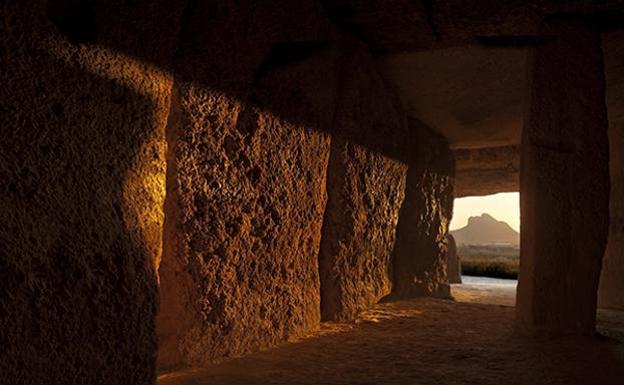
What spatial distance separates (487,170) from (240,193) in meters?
6.27

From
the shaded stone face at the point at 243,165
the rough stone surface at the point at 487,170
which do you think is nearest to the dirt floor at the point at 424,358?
the shaded stone face at the point at 243,165

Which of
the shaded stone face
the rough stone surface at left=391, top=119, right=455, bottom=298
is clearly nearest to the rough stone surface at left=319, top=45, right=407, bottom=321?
the shaded stone face

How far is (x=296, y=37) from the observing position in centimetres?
261

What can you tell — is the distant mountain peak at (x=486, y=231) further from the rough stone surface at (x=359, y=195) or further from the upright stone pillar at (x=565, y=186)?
the upright stone pillar at (x=565, y=186)

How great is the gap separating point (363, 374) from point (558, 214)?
4.96 ft

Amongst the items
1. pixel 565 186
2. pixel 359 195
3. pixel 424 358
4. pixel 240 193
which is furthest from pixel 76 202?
pixel 565 186

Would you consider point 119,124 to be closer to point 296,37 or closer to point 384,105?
point 296,37

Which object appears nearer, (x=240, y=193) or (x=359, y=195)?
(x=240, y=193)

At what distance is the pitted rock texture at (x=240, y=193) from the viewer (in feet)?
6.57

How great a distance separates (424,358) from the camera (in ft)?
7.59

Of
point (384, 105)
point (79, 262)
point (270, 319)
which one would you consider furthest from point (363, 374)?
point (384, 105)

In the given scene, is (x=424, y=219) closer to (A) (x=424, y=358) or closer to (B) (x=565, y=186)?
(B) (x=565, y=186)

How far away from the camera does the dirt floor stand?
6.38 ft

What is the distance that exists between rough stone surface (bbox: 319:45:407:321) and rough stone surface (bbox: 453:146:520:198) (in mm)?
2912
